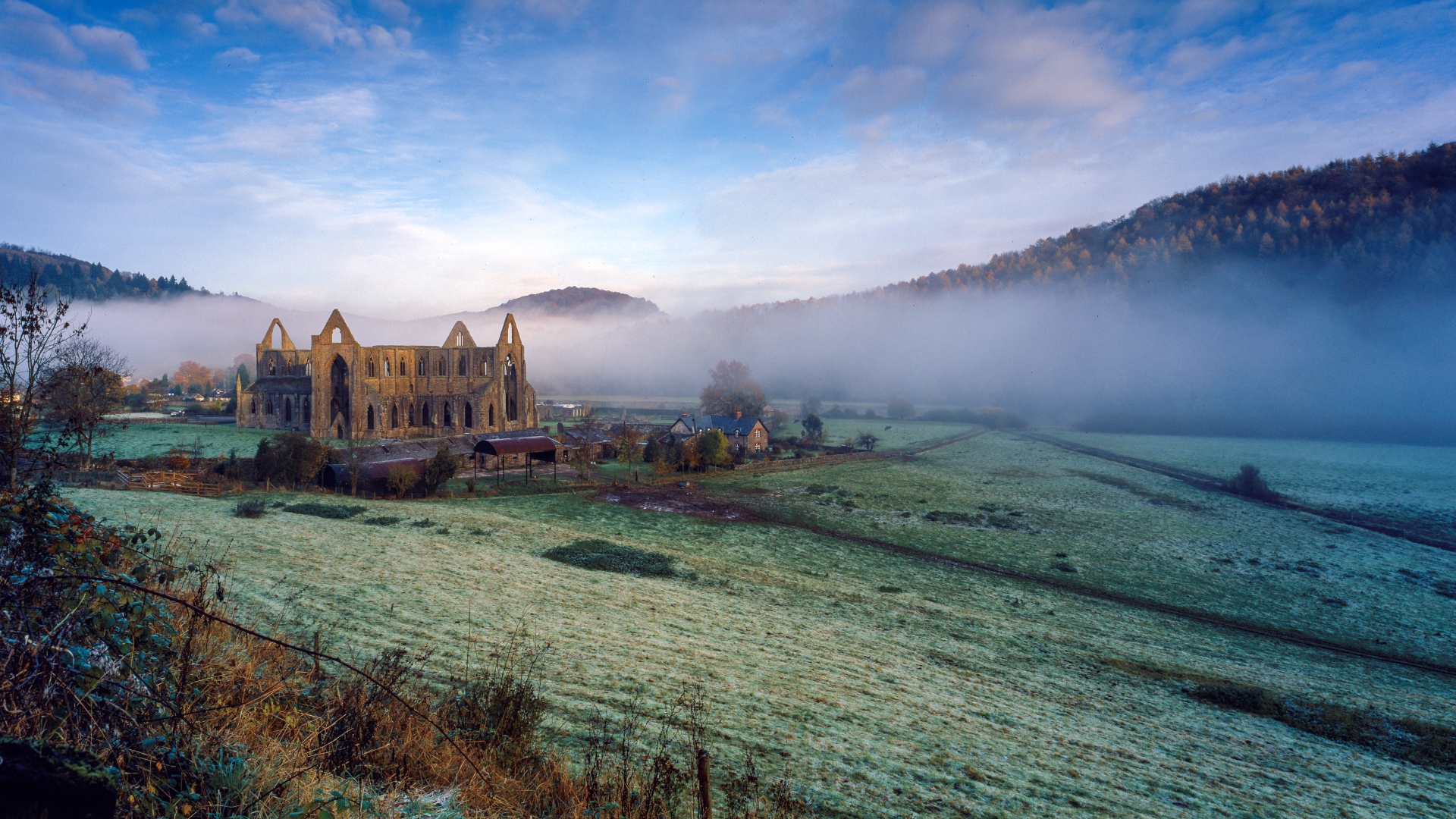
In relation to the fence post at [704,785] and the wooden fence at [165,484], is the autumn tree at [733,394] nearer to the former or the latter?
the wooden fence at [165,484]

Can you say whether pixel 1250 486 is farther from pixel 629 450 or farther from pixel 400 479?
pixel 400 479

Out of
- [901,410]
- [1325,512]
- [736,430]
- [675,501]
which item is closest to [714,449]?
[736,430]

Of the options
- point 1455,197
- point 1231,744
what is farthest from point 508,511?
point 1455,197

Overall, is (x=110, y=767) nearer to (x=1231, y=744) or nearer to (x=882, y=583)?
(x=1231, y=744)

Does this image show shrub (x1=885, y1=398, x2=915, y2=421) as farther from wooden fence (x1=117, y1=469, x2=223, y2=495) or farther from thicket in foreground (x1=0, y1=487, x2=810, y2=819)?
thicket in foreground (x1=0, y1=487, x2=810, y2=819)

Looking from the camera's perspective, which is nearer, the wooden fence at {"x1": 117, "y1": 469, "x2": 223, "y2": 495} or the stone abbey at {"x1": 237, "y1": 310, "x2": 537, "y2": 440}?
the wooden fence at {"x1": 117, "y1": 469, "x2": 223, "y2": 495}

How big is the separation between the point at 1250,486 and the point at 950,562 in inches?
1526

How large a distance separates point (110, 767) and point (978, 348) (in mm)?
201047

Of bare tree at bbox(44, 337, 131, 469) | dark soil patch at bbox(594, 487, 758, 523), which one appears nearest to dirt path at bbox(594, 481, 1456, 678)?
dark soil patch at bbox(594, 487, 758, 523)

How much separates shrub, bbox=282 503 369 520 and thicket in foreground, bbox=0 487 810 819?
66.6ft

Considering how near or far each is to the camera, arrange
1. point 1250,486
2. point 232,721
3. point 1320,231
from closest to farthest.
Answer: point 232,721 < point 1250,486 < point 1320,231

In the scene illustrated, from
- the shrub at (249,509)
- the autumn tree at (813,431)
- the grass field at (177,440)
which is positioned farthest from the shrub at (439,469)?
the autumn tree at (813,431)

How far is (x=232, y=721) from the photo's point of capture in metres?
5.28

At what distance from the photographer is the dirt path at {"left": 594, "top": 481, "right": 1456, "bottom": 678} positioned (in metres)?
21.2
